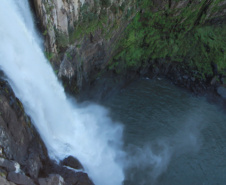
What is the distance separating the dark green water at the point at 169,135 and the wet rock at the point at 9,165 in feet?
21.1

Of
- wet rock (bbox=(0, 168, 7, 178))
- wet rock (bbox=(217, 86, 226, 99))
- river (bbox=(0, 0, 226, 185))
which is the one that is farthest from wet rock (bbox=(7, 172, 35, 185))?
wet rock (bbox=(217, 86, 226, 99))

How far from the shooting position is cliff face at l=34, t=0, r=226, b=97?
500 inches

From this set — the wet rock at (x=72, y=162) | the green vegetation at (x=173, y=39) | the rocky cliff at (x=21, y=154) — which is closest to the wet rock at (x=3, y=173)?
the rocky cliff at (x=21, y=154)

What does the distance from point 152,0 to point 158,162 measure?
41.4 ft

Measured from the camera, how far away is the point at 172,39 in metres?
21.3

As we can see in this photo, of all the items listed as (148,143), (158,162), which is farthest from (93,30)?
(158,162)

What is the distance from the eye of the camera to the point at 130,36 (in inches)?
717

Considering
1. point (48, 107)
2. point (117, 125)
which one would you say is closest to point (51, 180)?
point (48, 107)

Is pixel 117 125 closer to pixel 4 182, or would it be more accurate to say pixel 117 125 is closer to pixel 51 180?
pixel 51 180

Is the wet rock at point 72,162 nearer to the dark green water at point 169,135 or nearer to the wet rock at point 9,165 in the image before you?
the dark green water at point 169,135

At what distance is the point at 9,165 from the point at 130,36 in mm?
13836

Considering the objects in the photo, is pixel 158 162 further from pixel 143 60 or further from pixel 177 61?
pixel 177 61

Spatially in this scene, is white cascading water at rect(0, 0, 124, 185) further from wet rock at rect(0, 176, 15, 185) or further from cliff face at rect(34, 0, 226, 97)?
wet rock at rect(0, 176, 15, 185)

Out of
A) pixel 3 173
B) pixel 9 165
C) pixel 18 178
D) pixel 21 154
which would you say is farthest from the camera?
pixel 21 154
